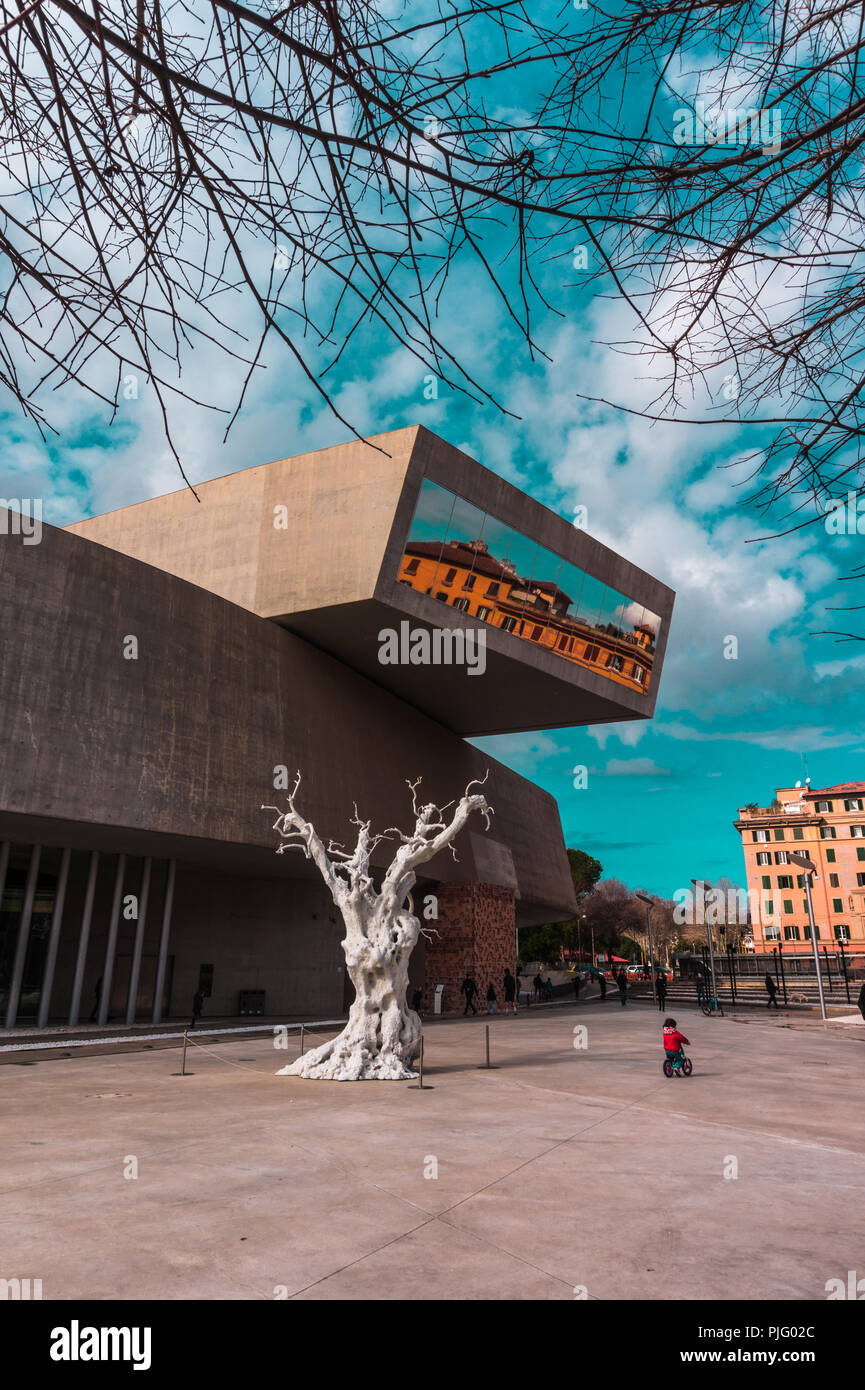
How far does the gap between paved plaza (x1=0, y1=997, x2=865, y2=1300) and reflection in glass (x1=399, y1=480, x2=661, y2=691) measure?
15557 millimetres

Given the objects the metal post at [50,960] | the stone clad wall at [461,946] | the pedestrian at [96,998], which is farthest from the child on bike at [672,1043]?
the pedestrian at [96,998]

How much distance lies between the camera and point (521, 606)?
1091 inches

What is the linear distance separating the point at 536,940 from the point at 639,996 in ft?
98.6

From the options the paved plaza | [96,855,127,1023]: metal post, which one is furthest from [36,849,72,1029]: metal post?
the paved plaza

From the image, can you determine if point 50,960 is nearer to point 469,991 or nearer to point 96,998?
point 96,998

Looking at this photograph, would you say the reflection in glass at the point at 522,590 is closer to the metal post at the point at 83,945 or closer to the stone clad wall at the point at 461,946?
the stone clad wall at the point at 461,946

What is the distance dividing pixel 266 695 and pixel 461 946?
565 inches

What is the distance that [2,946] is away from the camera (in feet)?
79.4

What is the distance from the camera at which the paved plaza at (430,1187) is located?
4672 millimetres

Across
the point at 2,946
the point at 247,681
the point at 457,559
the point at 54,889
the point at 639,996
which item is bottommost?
the point at 639,996

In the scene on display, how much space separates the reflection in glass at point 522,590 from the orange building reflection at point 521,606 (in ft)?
0.11

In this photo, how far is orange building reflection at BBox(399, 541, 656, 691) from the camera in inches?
989
